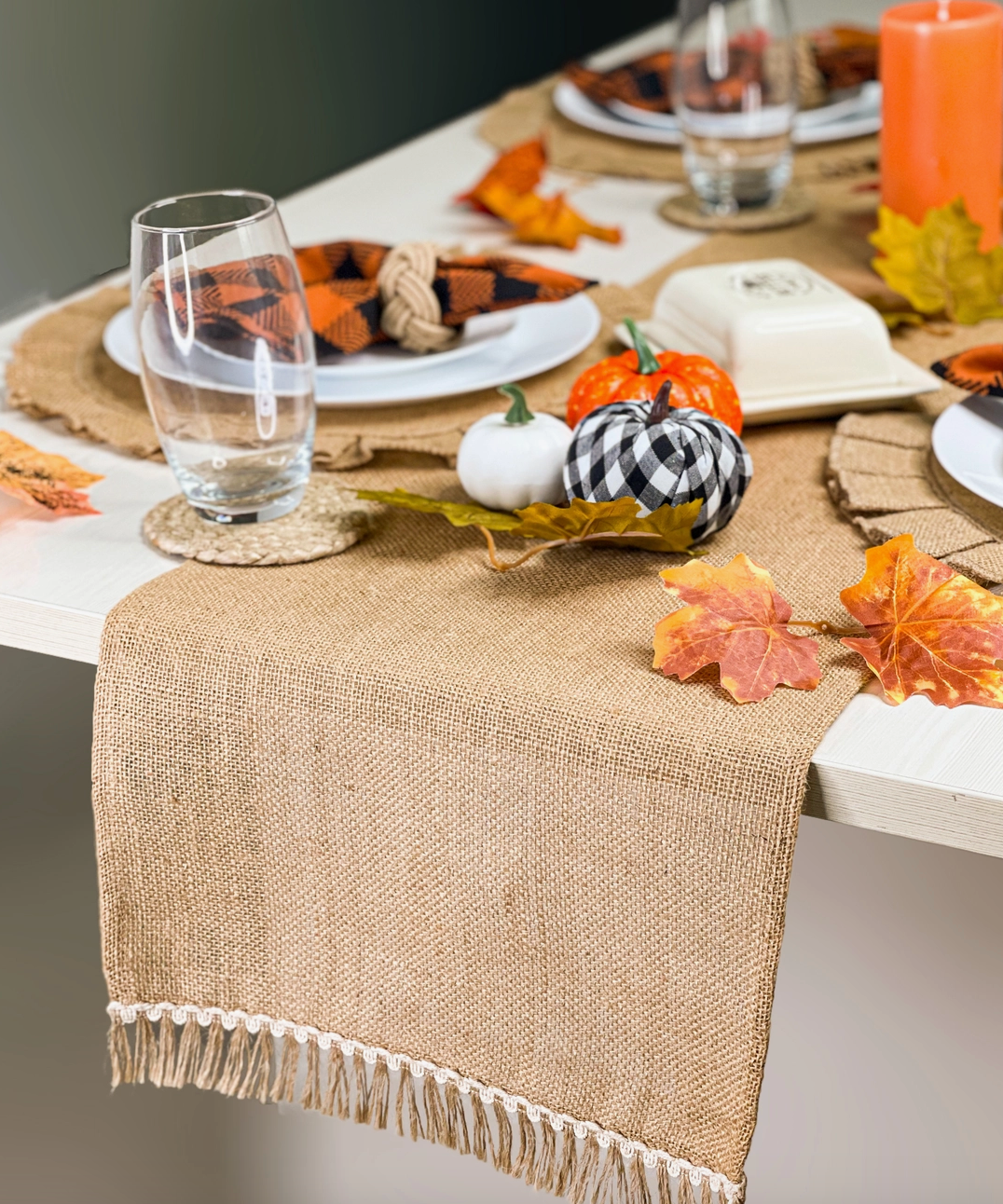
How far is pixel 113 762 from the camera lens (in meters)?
0.61

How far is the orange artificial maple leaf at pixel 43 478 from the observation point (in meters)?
0.70

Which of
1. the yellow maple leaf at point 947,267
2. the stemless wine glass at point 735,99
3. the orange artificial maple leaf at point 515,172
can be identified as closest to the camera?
the yellow maple leaf at point 947,267

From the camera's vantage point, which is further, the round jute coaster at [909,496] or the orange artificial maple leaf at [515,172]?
the orange artificial maple leaf at [515,172]

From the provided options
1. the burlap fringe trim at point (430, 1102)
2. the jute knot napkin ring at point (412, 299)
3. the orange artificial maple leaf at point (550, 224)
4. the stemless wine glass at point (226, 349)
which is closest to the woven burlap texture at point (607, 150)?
the orange artificial maple leaf at point (550, 224)

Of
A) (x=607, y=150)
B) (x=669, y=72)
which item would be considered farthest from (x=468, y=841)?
(x=669, y=72)

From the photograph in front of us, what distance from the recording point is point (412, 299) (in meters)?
0.84

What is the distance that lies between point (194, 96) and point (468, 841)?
83.2 inches

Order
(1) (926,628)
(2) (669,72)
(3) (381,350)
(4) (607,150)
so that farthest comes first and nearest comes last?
1. (2) (669,72)
2. (4) (607,150)
3. (3) (381,350)
4. (1) (926,628)

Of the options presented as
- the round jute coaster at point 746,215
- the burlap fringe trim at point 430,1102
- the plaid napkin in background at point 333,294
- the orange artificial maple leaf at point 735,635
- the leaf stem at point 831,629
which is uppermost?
the plaid napkin in background at point 333,294

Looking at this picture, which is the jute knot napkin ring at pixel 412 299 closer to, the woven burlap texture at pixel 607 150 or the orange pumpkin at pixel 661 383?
the orange pumpkin at pixel 661 383

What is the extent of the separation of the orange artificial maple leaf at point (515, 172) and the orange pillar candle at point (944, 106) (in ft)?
1.05

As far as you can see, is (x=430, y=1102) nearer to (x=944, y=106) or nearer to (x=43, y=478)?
(x=43, y=478)

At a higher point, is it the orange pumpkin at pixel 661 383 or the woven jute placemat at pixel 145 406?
the orange pumpkin at pixel 661 383

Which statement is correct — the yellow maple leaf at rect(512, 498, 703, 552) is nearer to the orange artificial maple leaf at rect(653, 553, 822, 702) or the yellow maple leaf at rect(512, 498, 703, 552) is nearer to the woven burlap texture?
the orange artificial maple leaf at rect(653, 553, 822, 702)
